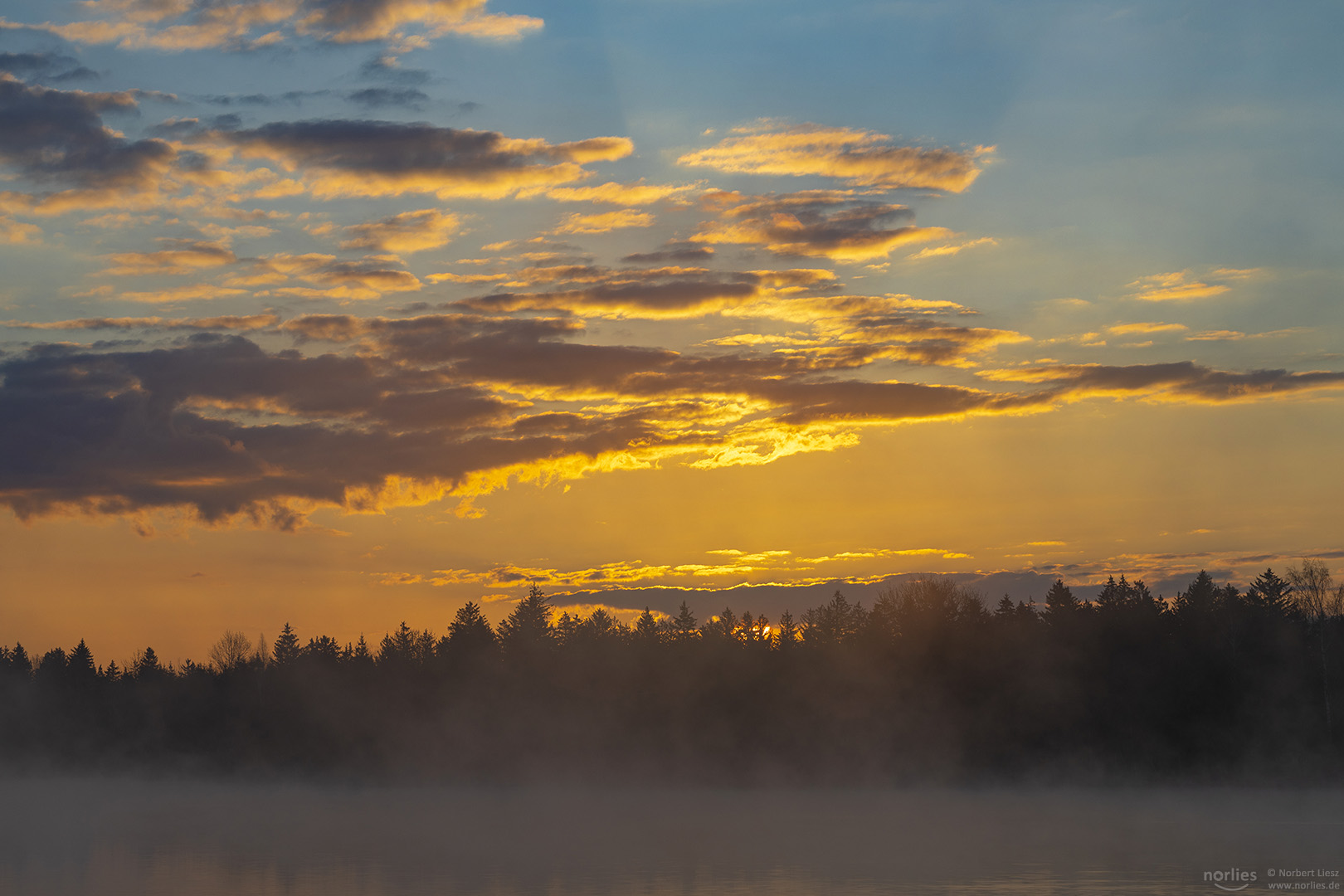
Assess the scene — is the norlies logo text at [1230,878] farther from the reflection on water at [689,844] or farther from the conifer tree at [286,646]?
the conifer tree at [286,646]

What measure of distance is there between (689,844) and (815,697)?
51607 mm

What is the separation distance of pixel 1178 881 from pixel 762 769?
6597cm

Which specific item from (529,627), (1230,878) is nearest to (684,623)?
(529,627)

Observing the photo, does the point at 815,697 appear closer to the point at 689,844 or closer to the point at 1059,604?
the point at 1059,604

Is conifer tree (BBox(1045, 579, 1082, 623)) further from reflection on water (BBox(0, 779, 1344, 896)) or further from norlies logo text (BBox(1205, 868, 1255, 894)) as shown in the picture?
norlies logo text (BBox(1205, 868, 1255, 894))

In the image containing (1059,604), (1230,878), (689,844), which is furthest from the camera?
(1059,604)

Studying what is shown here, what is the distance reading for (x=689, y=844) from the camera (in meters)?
52.7

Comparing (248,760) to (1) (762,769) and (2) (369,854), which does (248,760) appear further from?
(2) (369,854)

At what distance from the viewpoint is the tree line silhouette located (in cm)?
8594

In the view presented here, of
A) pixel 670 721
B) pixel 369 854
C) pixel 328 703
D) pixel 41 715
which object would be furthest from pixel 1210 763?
pixel 41 715

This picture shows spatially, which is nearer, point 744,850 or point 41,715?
point 744,850

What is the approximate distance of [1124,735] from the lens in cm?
8894

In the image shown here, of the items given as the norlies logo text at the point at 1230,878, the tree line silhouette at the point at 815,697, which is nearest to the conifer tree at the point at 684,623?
the tree line silhouette at the point at 815,697

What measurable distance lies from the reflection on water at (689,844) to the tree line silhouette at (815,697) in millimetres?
4807
